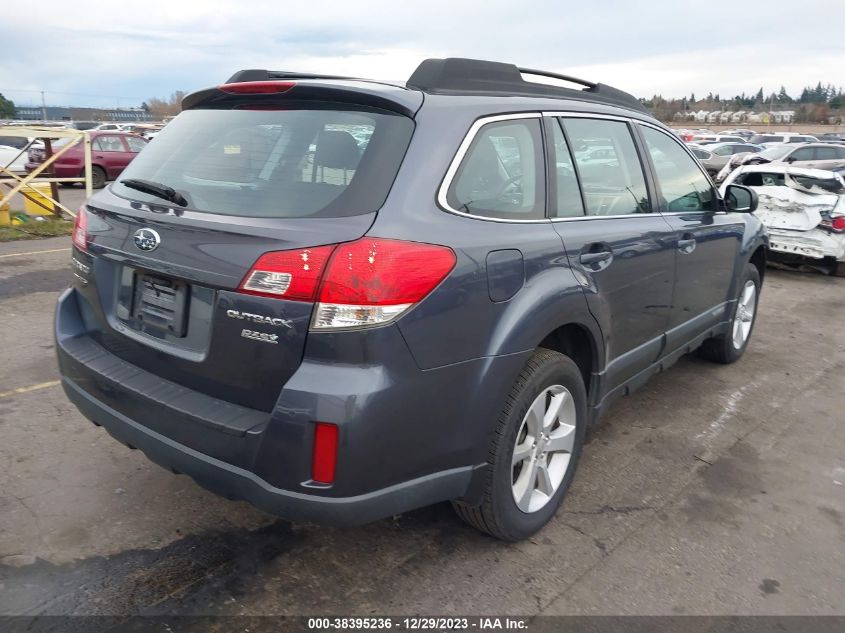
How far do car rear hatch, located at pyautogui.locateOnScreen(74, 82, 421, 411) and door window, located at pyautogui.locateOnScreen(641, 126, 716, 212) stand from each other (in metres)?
2.07

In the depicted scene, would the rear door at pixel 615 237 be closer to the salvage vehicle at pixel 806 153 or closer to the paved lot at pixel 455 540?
the paved lot at pixel 455 540

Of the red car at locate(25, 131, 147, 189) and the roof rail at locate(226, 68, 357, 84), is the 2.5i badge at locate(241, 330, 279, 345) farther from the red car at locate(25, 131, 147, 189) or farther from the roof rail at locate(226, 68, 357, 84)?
the red car at locate(25, 131, 147, 189)

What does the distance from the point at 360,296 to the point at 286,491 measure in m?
0.69

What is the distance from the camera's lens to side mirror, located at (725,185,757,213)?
189 inches

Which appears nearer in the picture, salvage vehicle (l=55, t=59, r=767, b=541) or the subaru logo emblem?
salvage vehicle (l=55, t=59, r=767, b=541)

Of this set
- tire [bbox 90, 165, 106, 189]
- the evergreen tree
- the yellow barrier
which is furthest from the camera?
the evergreen tree

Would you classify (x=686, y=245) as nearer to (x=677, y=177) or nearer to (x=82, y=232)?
(x=677, y=177)

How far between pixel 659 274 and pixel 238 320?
7.79ft

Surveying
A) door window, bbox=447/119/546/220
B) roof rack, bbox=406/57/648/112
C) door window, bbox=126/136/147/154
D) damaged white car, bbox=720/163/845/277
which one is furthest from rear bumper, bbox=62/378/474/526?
door window, bbox=126/136/147/154

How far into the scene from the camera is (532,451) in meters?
2.96

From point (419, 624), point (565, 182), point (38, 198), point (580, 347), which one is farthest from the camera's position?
point (38, 198)

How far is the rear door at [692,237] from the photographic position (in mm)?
4008

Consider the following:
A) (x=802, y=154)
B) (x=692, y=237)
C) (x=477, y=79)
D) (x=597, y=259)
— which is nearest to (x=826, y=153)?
(x=802, y=154)

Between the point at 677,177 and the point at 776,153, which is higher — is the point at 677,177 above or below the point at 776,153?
below
